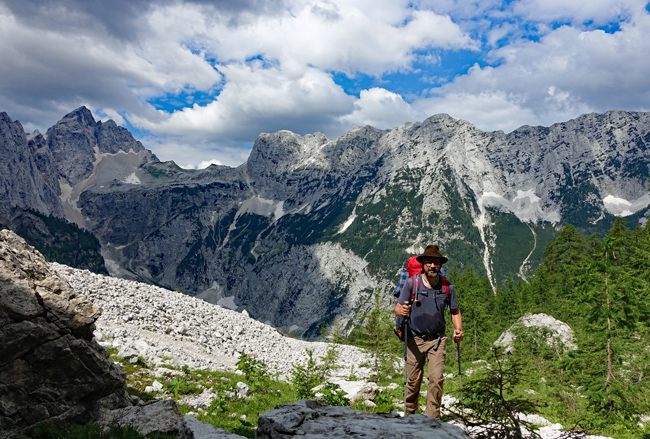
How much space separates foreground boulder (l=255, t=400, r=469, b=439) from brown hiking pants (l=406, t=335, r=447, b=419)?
4.64ft

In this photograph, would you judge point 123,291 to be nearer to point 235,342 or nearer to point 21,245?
point 235,342

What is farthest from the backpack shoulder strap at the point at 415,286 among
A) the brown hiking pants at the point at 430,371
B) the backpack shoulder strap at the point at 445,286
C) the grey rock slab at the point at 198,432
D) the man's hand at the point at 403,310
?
the grey rock slab at the point at 198,432

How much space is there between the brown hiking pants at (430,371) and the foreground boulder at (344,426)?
1.41 meters

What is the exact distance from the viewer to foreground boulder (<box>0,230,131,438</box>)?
8211mm

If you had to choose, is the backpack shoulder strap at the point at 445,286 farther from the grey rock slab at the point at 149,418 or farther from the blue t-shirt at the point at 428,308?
the grey rock slab at the point at 149,418

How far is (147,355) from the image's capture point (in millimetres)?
15711

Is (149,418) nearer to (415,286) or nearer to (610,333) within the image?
(415,286)

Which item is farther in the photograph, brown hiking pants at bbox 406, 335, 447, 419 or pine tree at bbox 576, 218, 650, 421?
pine tree at bbox 576, 218, 650, 421

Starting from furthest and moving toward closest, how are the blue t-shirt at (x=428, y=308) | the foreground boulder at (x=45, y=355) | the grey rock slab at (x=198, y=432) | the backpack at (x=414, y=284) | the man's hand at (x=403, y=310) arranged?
the backpack at (x=414, y=284) → the man's hand at (x=403, y=310) → the blue t-shirt at (x=428, y=308) → the foreground boulder at (x=45, y=355) → the grey rock slab at (x=198, y=432)

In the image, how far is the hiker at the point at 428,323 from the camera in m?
8.23

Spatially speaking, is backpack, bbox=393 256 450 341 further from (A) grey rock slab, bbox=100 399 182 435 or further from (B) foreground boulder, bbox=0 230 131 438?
(B) foreground boulder, bbox=0 230 131 438

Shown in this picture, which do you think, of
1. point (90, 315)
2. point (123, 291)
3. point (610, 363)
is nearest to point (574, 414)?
point (610, 363)

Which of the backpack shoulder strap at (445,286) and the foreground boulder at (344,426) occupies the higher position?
the backpack shoulder strap at (445,286)

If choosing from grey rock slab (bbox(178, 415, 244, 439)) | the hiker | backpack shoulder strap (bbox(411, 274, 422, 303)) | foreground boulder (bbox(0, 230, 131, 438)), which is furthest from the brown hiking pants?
foreground boulder (bbox(0, 230, 131, 438))
